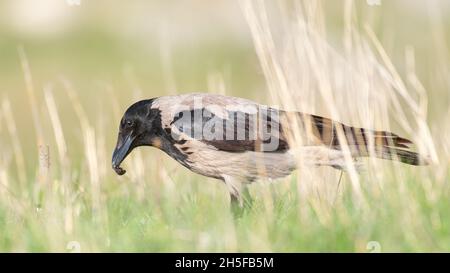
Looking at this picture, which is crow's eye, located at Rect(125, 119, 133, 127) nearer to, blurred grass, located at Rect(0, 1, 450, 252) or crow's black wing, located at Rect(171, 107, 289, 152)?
blurred grass, located at Rect(0, 1, 450, 252)

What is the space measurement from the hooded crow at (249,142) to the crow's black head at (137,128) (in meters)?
0.19

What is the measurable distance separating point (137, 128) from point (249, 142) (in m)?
0.95

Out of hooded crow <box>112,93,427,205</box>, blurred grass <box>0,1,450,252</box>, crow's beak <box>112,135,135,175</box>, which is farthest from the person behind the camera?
crow's beak <box>112,135,135,175</box>

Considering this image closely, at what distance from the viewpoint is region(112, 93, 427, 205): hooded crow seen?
6.64 meters

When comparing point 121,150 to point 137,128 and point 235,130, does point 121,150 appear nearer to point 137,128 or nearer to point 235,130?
point 137,128

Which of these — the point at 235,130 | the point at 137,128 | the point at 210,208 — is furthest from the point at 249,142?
the point at 137,128

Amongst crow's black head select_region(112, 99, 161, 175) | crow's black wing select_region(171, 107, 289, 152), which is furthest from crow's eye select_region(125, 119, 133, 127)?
crow's black wing select_region(171, 107, 289, 152)

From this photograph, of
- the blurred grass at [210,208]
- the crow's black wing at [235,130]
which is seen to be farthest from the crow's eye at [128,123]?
the crow's black wing at [235,130]

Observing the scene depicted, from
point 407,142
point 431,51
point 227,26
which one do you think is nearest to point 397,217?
point 407,142

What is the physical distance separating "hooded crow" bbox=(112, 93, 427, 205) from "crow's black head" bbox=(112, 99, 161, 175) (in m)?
0.19

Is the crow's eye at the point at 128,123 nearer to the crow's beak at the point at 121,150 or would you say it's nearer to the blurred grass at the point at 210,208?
the crow's beak at the point at 121,150

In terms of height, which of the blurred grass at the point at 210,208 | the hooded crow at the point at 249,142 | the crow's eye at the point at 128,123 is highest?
the crow's eye at the point at 128,123

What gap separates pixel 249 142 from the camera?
22.1 feet

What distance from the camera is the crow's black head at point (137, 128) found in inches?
278
